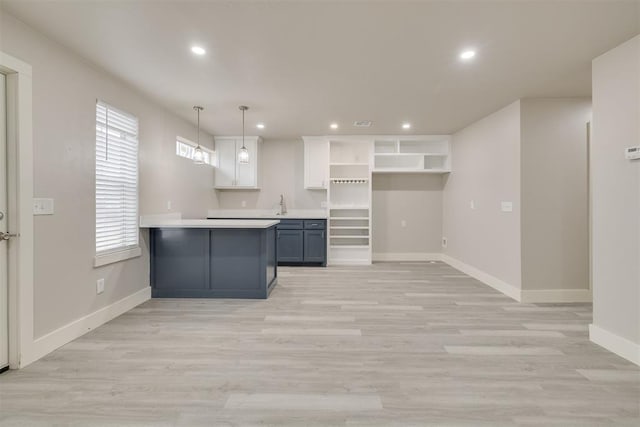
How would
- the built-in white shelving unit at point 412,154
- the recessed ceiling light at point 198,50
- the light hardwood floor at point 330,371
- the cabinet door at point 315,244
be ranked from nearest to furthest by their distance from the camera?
the light hardwood floor at point 330,371 < the recessed ceiling light at point 198,50 < the cabinet door at point 315,244 < the built-in white shelving unit at point 412,154

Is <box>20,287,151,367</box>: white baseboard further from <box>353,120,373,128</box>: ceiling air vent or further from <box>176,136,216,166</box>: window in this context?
<box>353,120,373,128</box>: ceiling air vent

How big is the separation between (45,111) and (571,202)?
5419mm

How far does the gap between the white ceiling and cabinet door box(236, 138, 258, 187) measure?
201cm

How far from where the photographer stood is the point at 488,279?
14.8 feet

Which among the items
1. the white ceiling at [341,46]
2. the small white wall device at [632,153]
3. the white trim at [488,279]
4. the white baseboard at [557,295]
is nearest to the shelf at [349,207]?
the white trim at [488,279]

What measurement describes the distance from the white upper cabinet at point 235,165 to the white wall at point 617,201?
16.4 feet

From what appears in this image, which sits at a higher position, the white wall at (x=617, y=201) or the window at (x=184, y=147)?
the window at (x=184, y=147)

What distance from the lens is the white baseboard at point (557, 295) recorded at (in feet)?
12.4

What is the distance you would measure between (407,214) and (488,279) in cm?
226

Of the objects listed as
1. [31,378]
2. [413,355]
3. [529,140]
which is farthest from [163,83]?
[529,140]

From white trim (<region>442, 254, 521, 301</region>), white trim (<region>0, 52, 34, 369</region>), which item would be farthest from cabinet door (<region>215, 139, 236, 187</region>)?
white trim (<region>442, 254, 521, 301</region>)

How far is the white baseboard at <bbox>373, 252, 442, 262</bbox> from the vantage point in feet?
21.1

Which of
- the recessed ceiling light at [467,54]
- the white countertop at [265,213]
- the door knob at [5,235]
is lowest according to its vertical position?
the door knob at [5,235]

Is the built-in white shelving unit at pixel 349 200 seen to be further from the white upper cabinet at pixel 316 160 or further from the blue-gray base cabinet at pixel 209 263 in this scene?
the blue-gray base cabinet at pixel 209 263
